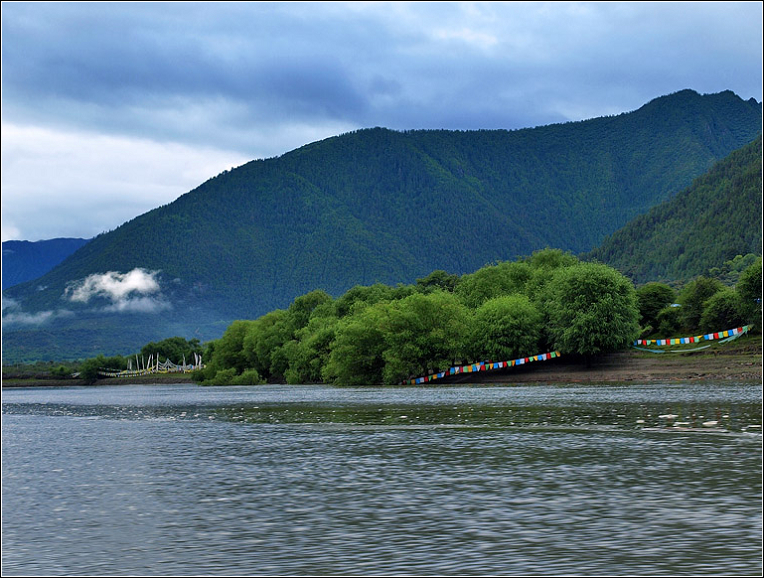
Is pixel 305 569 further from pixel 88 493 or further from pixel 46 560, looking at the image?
pixel 88 493

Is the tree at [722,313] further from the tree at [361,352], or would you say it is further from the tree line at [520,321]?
the tree at [361,352]

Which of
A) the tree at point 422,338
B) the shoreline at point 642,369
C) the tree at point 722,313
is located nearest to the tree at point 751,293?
the tree at point 722,313

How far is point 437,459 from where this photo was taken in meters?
30.6

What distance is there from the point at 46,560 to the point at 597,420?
1278 inches

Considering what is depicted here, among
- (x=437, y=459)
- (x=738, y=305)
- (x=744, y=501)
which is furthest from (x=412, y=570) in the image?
(x=738, y=305)

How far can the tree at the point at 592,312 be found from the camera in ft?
373

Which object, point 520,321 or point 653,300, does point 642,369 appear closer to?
point 520,321

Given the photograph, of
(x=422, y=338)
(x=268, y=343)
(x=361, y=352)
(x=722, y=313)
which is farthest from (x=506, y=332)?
(x=268, y=343)

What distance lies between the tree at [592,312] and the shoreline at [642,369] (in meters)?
2.40

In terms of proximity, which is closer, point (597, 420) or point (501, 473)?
point (501, 473)

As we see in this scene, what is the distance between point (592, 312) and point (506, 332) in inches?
470

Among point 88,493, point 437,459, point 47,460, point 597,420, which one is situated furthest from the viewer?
point 597,420

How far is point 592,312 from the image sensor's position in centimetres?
11438

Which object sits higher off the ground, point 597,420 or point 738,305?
point 738,305
